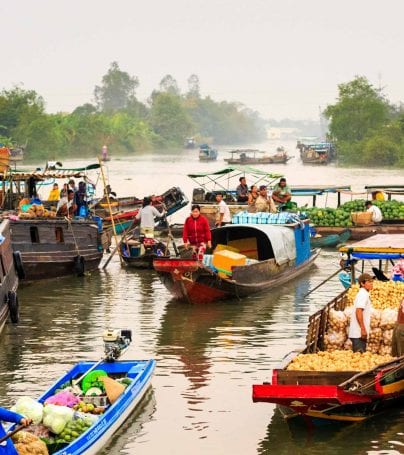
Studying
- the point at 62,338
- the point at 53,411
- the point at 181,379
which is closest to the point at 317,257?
the point at 62,338

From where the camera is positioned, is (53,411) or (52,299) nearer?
(53,411)

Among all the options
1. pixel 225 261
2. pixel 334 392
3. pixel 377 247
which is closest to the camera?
pixel 334 392

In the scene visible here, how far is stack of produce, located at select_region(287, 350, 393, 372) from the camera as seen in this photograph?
1459 centimetres

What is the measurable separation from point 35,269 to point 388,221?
35.4 ft

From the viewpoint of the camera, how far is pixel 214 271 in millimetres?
22953

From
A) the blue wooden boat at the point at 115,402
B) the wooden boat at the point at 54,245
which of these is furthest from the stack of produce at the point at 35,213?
the blue wooden boat at the point at 115,402

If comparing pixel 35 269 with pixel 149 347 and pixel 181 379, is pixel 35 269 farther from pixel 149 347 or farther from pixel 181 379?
pixel 181 379

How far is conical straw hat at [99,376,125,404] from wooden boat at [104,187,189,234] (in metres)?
17.6

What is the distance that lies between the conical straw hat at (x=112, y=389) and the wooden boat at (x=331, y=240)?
1846 cm

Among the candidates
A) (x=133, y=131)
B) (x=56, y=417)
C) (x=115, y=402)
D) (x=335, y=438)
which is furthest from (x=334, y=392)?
(x=133, y=131)

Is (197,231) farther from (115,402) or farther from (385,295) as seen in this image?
(115,402)

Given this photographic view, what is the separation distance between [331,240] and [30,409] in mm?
20381

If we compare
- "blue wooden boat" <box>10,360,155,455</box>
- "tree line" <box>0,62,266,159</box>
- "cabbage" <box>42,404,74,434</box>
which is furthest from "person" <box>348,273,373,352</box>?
"tree line" <box>0,62,266,159</box>

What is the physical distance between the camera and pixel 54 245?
26.8m
